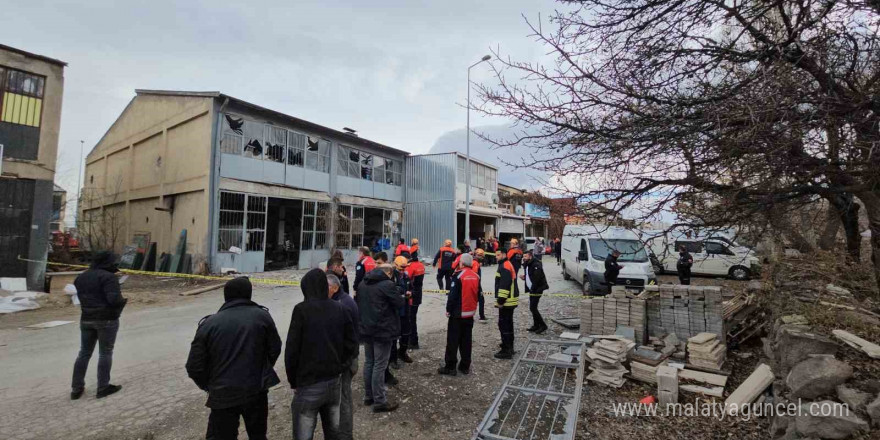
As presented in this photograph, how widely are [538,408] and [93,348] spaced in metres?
5.27

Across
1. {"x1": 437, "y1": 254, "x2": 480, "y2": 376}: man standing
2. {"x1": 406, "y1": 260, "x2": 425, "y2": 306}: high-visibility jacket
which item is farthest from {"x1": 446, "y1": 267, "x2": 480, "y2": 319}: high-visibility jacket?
{"x1": 406, "y1": 260, "x2": 425, "y2": 306}: high-visibility jacket

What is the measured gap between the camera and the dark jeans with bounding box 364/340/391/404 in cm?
438

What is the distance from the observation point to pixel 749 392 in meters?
4.25

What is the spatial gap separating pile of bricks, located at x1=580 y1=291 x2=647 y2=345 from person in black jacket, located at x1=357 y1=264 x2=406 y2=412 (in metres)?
3.86

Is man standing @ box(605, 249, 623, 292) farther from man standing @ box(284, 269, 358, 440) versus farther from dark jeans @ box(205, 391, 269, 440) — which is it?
dark jeans @ box(205, 391, 269, 440)

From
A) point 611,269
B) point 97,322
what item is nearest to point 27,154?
point 97,322

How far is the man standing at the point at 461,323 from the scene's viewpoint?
18.1 feet

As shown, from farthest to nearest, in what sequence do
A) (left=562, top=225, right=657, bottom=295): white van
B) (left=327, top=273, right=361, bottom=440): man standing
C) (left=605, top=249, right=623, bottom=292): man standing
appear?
(left=562, top=225, right=657, bottom=295): white van < (left=605, top=249, right=623, bottom=292): man standing < (left=327, top=273, right=361, bottom=440): man standing

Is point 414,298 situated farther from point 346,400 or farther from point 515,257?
point 346,400

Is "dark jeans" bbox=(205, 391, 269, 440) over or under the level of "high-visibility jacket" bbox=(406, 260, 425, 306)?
under

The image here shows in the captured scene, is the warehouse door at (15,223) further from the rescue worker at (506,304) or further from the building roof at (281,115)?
the rescue worker at (506,304)

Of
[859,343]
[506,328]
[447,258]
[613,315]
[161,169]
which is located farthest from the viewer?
[161,169]

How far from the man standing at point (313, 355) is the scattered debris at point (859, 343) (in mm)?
5360

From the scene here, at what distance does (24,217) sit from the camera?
10680mm
